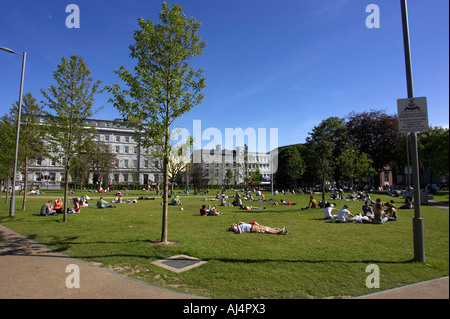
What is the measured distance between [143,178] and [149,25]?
8960 centimetres

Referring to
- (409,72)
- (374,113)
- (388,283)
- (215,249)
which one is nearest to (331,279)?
(388,283)

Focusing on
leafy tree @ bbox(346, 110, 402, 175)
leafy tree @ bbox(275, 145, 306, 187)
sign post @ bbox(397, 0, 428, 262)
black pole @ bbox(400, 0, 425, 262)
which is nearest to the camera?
sign post @ bbox(397, 0, 428, 262)

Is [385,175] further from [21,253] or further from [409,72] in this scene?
[21,253]

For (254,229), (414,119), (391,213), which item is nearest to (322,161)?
(391,213)

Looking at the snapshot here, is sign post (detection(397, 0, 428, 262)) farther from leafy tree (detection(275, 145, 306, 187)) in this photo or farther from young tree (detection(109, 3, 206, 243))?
leafy tree (detection(275, 145, 306, 187))

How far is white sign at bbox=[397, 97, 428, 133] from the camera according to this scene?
483 cm

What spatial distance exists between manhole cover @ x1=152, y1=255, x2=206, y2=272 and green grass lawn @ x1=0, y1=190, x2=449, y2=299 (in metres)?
0.23

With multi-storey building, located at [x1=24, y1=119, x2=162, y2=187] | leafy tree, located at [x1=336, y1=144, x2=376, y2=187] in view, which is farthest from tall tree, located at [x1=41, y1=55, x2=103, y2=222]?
multi-storey building, located at [x1=24, y1=119, x2=162, y2=187]

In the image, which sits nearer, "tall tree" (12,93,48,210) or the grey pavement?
the grey pavement

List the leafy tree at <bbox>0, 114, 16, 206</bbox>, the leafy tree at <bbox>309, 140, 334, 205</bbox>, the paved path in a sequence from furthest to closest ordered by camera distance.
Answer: the leafy tree at <bbox>309, 140, 334, 205</bbox>, the leafy tree at <bbox>0, 114, 16, 206</bbox>, the paved path

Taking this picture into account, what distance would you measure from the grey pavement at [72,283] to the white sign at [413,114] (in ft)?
9.38

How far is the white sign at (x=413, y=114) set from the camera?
483cm

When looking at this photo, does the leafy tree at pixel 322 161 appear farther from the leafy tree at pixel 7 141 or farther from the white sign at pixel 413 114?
the leafy tree at pixel 7 141
